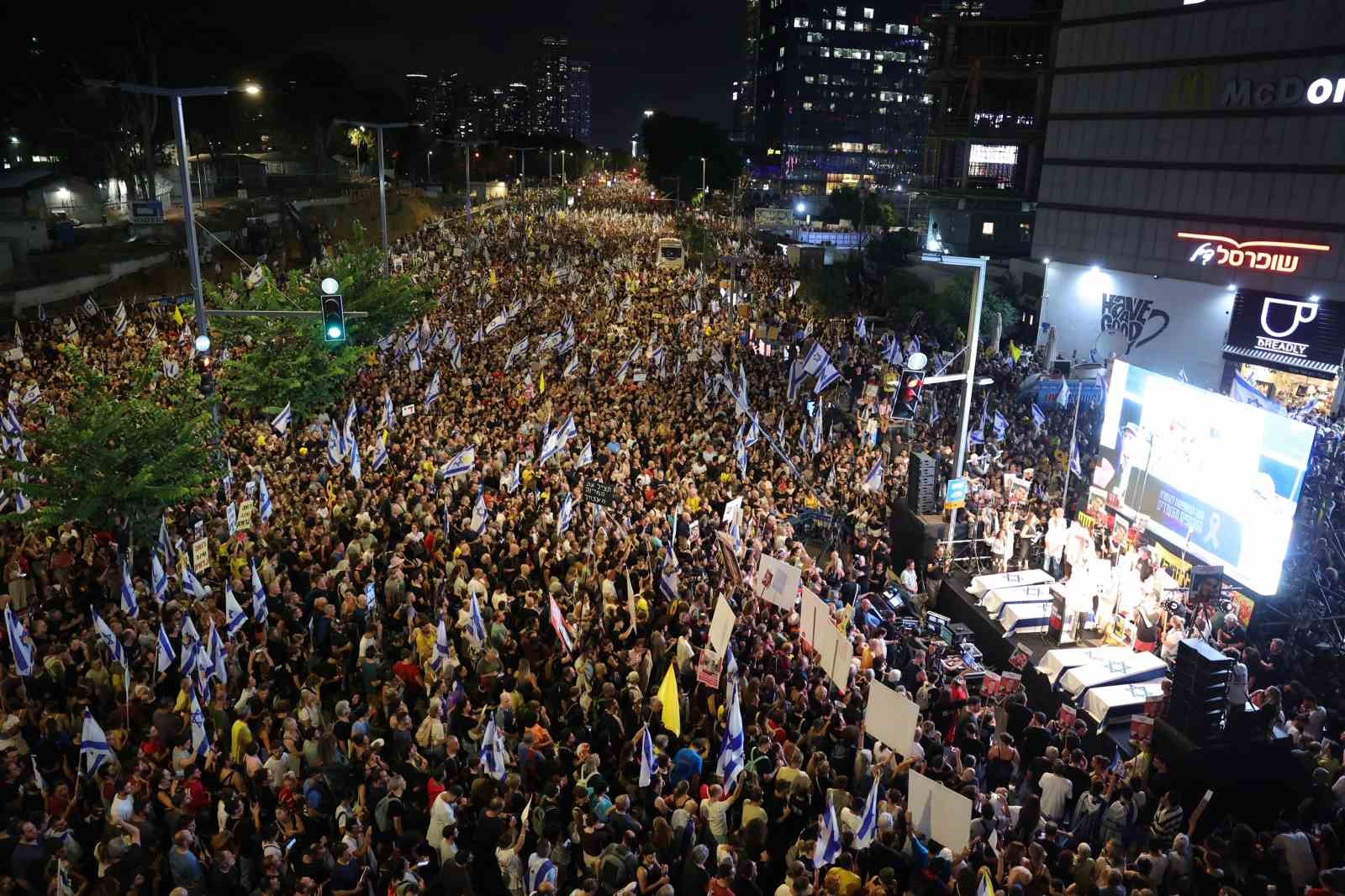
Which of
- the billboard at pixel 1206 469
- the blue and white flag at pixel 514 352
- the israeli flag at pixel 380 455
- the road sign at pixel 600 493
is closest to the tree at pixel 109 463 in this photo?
the israeli flag at pixel 380 455

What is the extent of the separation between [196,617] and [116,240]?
136ft

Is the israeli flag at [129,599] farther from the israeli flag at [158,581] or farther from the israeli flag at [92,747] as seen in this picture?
the israeli flag at [92,747]

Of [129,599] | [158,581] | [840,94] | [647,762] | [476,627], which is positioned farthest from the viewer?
[840,94]

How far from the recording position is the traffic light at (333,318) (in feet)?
51.8

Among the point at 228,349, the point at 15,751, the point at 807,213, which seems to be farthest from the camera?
the point at 807,213

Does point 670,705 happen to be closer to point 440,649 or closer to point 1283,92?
point 440,649

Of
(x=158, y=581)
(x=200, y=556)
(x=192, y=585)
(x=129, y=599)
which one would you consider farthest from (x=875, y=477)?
(x=129, y=599)

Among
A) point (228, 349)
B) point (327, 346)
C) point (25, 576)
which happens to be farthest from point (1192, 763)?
point (228, 349)

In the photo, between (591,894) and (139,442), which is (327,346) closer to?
(139,442)

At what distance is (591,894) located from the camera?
22.3 ft

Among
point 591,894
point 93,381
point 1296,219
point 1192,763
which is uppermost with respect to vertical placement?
point 1296,219

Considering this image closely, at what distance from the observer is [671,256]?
182 feet

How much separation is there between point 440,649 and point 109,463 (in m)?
6.81

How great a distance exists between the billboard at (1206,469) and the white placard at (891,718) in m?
7.31
